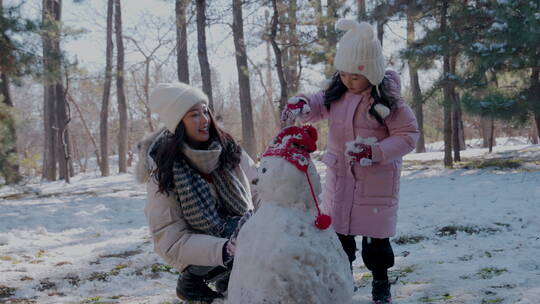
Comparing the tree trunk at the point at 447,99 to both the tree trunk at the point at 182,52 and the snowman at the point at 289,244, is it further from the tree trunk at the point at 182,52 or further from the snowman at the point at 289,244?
the snowman at the point at 289,244

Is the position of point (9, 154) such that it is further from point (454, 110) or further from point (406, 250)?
point (454, 110)

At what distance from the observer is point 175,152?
8.16ft

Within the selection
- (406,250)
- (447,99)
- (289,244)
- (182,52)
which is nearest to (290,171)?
(289,244)

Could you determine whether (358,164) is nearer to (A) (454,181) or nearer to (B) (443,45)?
(A) (454,181)

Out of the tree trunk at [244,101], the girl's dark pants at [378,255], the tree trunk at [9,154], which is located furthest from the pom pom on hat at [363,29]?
the tree trunk at [244,101]

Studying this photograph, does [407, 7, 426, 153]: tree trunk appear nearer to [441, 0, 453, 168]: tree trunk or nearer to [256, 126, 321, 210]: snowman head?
[441, 0, 453, 168]: tree trunk

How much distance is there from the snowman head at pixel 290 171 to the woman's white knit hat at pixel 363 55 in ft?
2.68

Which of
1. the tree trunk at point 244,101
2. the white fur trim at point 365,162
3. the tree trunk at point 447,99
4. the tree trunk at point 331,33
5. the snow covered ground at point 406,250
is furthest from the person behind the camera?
the tree trunk at point 244,101

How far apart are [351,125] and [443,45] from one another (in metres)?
7.16

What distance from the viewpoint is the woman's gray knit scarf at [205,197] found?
2.46m

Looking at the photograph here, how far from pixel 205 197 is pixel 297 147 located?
97 cm

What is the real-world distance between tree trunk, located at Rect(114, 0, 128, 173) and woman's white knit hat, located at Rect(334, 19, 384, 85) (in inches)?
621

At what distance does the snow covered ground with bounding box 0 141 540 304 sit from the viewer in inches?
115

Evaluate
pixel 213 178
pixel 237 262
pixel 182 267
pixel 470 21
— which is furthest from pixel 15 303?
pixel 470 21
